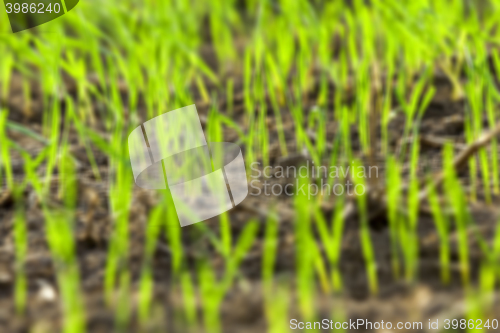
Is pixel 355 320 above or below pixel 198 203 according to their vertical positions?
below

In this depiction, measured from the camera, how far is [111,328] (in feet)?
2.05

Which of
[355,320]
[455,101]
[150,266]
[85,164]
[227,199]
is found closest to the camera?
[355,320]

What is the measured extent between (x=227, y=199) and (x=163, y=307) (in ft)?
0.89

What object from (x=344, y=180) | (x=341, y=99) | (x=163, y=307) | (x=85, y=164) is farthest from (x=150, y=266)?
(x=341, y=99)

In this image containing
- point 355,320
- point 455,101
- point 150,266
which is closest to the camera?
point 355,320

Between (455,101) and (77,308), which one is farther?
(455,101)

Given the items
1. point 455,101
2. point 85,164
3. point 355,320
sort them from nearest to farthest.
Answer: point 355,320
point 85,164
point 455,101

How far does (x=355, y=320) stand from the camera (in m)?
0.62

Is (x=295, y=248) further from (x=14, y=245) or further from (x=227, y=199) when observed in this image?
(x=14, y=245)

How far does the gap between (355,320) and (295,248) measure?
0.51ft

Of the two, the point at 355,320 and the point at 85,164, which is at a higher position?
the point at 85,164

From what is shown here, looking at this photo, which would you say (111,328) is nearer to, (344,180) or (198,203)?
(198,203)

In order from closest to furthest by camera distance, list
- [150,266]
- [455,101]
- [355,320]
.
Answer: [355,320]
[150,266]
[455,101]

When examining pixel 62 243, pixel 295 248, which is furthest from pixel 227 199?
pixel 62 243
